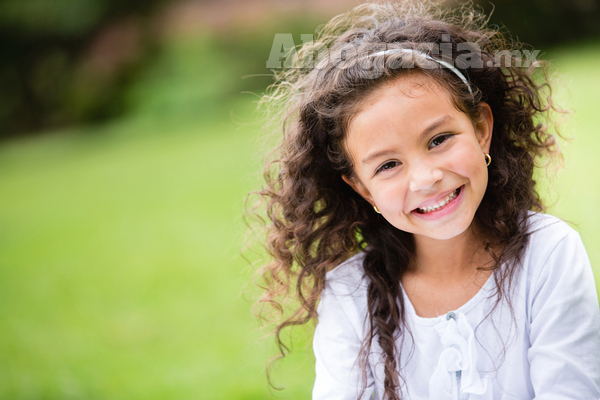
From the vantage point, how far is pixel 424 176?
141cm

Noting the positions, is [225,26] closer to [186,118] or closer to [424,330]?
[186,118]

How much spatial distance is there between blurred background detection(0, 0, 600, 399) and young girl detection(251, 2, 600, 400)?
0.28 m

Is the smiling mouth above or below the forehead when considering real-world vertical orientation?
below

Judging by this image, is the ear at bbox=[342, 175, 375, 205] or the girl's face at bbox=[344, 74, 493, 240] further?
the ear at bbox=[342, 175, 375, 205]

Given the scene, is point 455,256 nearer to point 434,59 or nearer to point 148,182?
point 434,59

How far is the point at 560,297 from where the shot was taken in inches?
54.9

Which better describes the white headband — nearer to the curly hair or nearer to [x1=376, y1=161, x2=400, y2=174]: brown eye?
the curly hair

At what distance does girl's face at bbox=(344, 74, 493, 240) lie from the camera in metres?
1.41

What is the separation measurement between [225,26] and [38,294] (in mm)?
8609

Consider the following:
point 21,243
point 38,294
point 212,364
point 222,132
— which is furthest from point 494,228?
point 222,132

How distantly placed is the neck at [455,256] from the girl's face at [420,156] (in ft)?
0.54

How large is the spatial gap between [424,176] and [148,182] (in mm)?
5479

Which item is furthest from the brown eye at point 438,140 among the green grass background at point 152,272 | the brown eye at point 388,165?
the green grass background at point 152,272

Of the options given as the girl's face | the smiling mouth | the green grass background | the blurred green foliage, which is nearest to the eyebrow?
the girl's face
